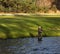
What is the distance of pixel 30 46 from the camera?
28969 mm

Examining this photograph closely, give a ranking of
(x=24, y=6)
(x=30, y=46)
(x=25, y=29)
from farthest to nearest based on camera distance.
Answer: (x=24, y=6) < (x=25, y=29) < (x=30, y=46)

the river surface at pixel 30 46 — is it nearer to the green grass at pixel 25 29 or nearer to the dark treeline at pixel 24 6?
the green grass at pixel 25 29

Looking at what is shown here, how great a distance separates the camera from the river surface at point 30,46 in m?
26.1

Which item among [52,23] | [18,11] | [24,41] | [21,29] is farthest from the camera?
[18,11]

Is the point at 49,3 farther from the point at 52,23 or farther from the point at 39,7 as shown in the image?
the point at 52,23

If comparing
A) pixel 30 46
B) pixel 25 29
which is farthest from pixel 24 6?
pixel 30 46

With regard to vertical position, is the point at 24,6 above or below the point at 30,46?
below

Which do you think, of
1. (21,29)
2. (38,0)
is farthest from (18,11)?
(21,29)

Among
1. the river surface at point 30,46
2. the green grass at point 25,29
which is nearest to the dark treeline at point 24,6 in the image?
the green grass at point 25,29

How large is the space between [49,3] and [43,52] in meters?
46.1

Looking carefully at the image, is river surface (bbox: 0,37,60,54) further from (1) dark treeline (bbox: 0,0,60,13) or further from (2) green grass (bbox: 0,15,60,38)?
(1) dark treeline (bbox: 0,0,60,13)

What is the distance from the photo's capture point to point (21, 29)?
38.0 meters

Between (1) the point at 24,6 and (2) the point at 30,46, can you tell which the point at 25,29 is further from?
(1) the point at 24,6

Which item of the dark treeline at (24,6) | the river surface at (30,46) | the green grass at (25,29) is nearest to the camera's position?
the river surface at (30,46)
